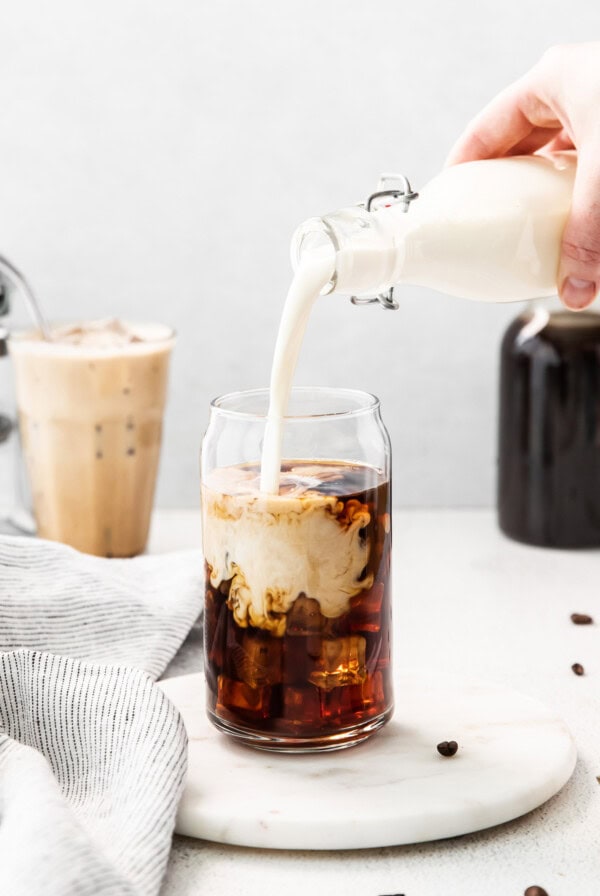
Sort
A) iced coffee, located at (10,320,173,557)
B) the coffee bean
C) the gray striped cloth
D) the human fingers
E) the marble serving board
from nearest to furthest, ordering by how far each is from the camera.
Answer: the gray striped cloth
the marble serving board
the human fingers
the coffee bean
iced coffee, located at (10,320,173,557)

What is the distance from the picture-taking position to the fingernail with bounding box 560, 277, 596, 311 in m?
0.95

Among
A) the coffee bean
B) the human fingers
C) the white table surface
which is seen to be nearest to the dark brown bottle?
the white table surface

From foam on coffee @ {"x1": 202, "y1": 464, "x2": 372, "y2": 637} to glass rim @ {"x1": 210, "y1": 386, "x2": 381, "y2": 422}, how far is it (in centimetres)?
4

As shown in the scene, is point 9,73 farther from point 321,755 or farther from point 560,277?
point 321,755

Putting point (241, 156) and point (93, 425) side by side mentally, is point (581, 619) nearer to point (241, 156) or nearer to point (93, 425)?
point (93, 425)

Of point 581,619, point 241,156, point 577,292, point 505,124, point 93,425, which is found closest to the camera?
point 577,292

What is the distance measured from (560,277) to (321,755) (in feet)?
1.38

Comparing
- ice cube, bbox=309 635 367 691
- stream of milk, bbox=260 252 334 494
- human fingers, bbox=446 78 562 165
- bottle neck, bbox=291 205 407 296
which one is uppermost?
human fingers, bbox=446 78 562 165

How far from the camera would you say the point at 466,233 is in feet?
3.04

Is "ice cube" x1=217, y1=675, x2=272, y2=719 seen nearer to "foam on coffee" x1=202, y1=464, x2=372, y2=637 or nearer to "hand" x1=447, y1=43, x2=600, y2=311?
"foam on coffee" x1=202, y1=464, x2=372, y2=637

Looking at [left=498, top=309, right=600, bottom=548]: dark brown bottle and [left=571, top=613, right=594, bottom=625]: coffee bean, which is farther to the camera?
[left=498, top=309, right=600, bottom=548]: dark brown bottle

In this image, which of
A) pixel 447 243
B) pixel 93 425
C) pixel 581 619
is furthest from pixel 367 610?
pixel 93 425

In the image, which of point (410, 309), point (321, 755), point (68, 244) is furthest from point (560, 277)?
point (68, 244)

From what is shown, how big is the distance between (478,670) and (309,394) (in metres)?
0.34
